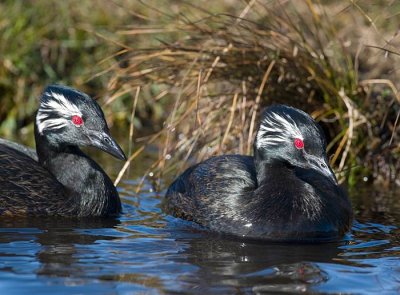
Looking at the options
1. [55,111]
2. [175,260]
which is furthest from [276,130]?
[55,111]

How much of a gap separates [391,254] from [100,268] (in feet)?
6.96

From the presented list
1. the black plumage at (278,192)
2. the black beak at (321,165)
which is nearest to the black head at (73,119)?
the black plumage at (278,192)

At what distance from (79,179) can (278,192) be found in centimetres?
191

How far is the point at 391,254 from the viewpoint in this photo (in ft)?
23.2

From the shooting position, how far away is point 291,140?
7.61 m

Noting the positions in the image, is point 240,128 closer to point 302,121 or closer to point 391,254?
point 302,121

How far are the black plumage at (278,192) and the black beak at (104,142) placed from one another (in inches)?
30.0

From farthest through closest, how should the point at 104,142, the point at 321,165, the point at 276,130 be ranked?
the point at 104,142, the point at 276,130, the point at 321,165

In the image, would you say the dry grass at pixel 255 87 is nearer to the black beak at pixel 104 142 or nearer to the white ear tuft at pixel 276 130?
the black beak at pixel 104 142

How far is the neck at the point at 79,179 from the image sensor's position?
8.43 meters

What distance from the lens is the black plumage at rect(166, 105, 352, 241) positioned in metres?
7.42

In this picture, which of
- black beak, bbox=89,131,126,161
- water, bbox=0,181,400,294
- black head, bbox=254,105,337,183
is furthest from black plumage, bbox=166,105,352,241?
black beak, bbox=89,131,126,161

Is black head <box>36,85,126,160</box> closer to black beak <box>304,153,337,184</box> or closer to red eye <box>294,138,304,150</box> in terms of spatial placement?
red eye <box>294,138,304,150</box>

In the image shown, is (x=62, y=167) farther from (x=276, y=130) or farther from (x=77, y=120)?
(x=276, y=130)
